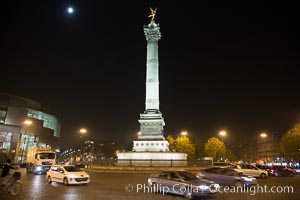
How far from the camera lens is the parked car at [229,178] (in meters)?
17.9

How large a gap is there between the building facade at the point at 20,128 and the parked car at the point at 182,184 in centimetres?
5105

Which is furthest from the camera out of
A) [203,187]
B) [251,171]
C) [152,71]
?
[152,71]

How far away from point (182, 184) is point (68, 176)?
8.78m

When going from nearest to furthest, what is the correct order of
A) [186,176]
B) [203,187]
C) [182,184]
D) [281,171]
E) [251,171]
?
[203,187] < [182,184] < [186,176] < [251,171] < [281,171]

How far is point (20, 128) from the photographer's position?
74.7m

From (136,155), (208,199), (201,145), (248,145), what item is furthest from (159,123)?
(248,145)

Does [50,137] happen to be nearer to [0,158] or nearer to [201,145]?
[0,158]

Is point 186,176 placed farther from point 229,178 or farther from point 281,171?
point 281,171

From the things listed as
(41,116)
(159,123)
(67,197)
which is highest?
(41,116)

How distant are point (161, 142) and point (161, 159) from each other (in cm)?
375

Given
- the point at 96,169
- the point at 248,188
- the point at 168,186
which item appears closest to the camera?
the point at 168,186

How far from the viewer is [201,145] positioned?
3388 inches

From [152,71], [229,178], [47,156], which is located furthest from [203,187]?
[152,71]

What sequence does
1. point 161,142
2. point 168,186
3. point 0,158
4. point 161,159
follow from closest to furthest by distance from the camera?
point 168,186 → point 161,159 → point 161,142 → point 0,158
